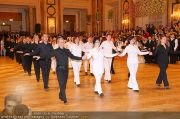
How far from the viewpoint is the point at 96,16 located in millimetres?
31797

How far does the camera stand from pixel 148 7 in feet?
82.4

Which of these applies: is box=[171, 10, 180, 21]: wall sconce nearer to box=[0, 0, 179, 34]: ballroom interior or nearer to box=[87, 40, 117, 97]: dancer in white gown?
box=[0, 0, 179, 34]: ballroom interior

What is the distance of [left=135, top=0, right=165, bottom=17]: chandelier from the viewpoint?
2396 cm

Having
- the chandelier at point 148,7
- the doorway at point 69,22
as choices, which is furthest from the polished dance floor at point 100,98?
the doorway at point 69,22

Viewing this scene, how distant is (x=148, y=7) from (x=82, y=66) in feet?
33.7

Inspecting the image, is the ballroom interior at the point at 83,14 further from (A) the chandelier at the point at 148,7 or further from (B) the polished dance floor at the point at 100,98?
(B) the polished dance floor at the point at 100,98

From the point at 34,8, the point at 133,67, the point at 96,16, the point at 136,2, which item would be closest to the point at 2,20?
the point at 34,8

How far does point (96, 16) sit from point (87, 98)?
77.8 feet

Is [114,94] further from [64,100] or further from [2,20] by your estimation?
[2,20]

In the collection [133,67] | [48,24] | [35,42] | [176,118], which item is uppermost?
[48,24]

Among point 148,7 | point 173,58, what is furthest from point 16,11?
point 173,58

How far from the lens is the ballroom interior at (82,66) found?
26.2 feet

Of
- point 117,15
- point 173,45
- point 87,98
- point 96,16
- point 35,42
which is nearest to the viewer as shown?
point 87,98

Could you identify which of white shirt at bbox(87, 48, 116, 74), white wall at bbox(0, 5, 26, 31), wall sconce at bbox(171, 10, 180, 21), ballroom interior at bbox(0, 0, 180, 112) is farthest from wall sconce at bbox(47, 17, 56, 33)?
white shirt at bbox(87, 48, 116, 74)
